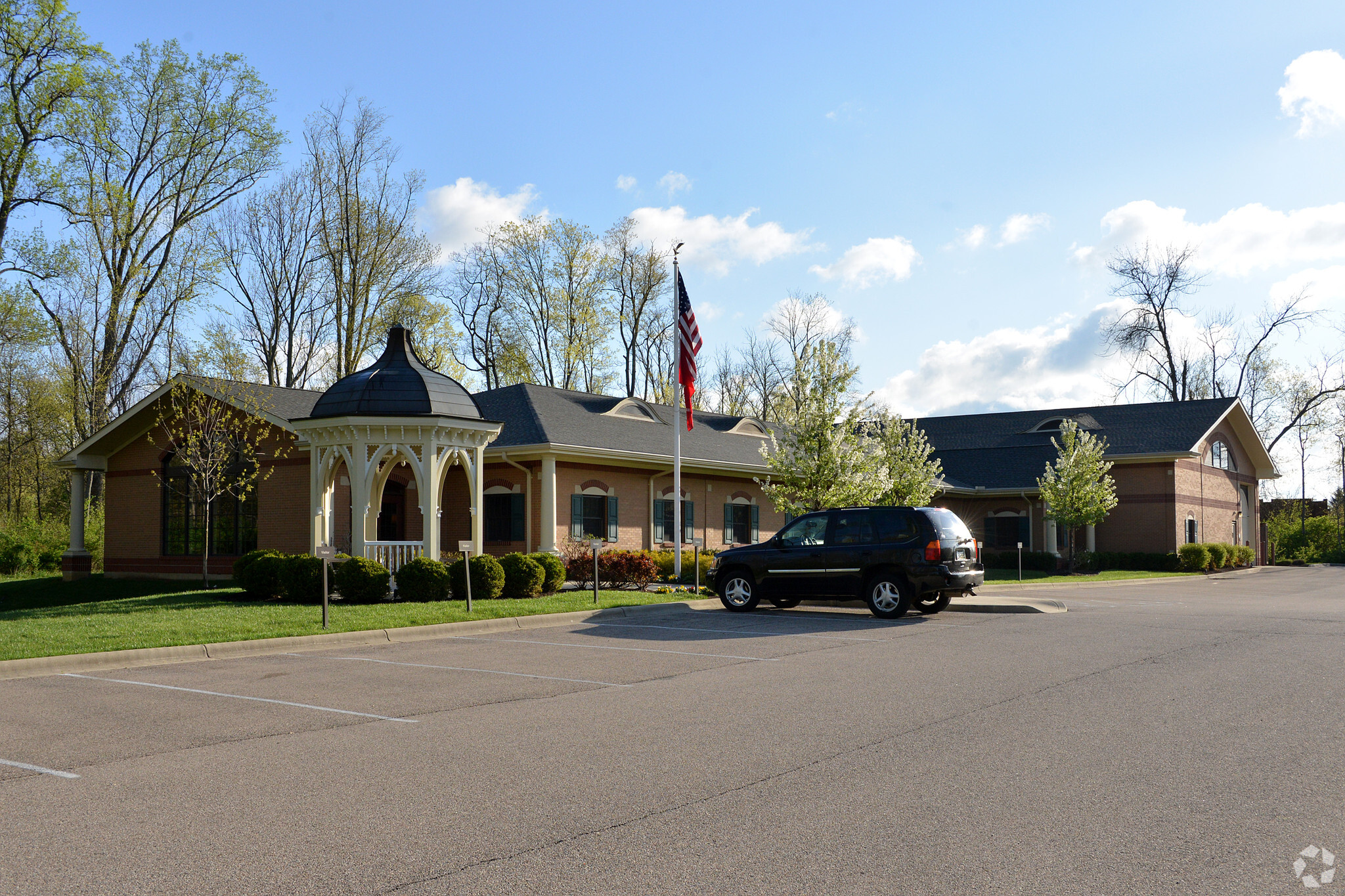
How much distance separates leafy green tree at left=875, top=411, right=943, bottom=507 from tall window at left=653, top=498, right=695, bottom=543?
18.6ft

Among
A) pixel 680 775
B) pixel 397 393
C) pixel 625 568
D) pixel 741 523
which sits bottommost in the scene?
pixel 680 775

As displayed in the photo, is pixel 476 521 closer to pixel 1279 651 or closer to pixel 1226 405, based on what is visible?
pixel 1279 651

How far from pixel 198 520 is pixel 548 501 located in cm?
982

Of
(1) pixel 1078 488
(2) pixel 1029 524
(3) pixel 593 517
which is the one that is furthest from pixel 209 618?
(2) pixel 1029 524

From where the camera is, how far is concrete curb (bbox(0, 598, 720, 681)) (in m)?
11.7

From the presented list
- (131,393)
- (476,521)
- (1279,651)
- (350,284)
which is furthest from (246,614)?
(131,393)

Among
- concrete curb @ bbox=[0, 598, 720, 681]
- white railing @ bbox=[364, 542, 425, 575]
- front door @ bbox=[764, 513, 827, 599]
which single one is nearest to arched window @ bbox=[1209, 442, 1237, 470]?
front door @ bbox=[764, 513, 827, 599]

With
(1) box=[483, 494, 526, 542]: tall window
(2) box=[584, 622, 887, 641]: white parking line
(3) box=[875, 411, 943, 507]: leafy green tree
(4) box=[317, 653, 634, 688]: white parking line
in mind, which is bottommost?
(2) box=[584, 622, 887, 641]: white parking line

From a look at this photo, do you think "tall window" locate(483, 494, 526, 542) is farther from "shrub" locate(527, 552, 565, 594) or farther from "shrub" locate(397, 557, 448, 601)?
"shrub" locate(397, 557, 448, 601)

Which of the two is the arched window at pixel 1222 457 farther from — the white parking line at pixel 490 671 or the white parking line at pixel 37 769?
the white parking line at pixel 37 769

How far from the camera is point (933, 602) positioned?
1931 cm

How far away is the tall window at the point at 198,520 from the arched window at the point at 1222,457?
39294 millimetres

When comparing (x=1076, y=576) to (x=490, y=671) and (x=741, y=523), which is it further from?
(x=490, y=671)

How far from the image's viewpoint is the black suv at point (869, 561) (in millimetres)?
17172
